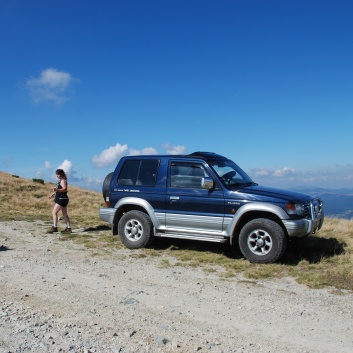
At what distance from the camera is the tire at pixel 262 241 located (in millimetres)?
7391

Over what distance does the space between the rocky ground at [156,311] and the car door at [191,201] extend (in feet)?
4.14

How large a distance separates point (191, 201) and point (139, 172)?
157cm

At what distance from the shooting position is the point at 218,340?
4.14m

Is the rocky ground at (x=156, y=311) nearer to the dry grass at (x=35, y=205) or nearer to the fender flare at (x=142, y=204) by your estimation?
the fender flare at (x=142, y=204)

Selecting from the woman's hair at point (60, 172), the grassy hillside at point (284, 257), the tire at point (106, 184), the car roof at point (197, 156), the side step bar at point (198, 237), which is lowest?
the grassy hillside at point (284, 257)

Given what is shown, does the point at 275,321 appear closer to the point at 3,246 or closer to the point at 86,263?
the point at 86,263

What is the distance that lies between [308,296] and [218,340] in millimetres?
2165

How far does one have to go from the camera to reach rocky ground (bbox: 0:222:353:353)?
4.05 metres

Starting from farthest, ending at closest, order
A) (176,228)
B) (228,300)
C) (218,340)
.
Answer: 1. (176,228)
2. (228,300)
3. (218,340)

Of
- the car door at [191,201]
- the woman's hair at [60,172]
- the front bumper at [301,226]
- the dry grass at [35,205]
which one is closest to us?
the front bumper at [301,226]

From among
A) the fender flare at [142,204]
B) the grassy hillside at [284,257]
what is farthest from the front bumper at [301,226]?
the fender flare at [142,204]

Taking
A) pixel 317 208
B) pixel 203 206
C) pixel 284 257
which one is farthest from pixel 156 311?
pixel 317 208

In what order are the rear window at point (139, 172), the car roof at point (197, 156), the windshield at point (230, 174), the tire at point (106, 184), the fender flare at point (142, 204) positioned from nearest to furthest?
the windshield at point (230, 174) < the car roof at point (197, 156) < the fender flare at point (142, 204) < the rear window at point (139, 172) < the tire at point (106, 184)

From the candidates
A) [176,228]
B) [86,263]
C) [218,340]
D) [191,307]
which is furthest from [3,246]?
[218,340]
